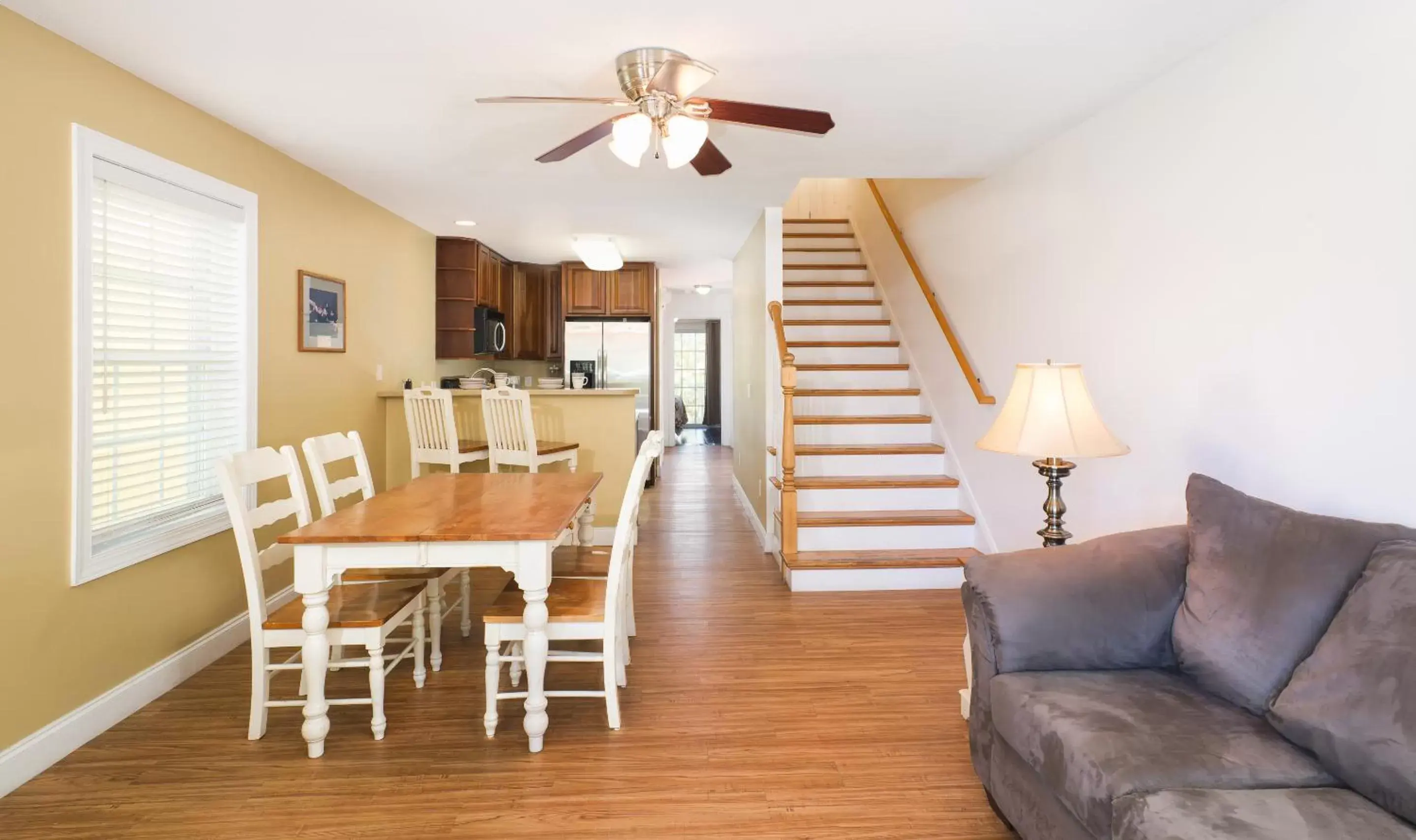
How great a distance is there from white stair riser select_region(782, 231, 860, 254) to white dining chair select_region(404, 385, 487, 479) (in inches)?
141

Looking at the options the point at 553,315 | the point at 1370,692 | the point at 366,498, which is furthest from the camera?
the point at 553,315

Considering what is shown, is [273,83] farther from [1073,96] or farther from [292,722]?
[1073,96]

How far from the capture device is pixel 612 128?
239cm

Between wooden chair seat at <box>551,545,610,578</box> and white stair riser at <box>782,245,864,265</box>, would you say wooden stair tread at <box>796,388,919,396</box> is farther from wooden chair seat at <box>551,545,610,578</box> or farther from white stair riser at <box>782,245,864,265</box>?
wooden chair seat at <box>551,545,610,578</box>

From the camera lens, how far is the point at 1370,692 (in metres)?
1.38

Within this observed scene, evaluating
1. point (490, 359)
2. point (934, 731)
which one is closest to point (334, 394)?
point (490, 359)

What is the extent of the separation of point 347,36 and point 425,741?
2336mm

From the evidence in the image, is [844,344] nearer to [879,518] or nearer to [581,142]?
[879,518]

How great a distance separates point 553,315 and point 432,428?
3.28 meters

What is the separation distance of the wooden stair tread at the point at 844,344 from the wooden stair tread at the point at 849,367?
7.7 inches

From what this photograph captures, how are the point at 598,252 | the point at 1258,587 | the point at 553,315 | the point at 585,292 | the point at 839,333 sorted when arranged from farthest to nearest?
the point at 553,315 → the point at 585,292 → the point at 839,333 → the point at 598,252 → the point at 1258,587

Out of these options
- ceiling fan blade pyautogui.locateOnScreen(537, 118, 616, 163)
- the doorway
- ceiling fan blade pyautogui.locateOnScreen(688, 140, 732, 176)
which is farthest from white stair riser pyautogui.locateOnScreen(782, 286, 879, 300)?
the doorway

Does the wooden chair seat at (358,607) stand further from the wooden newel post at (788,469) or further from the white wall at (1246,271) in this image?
the white wall at (1246,271)

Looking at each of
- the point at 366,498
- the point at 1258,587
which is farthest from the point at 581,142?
the point at 1258,587
